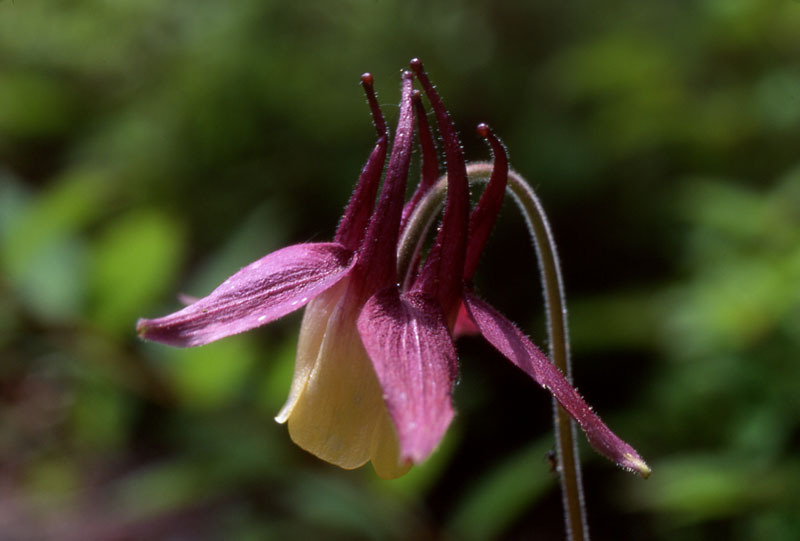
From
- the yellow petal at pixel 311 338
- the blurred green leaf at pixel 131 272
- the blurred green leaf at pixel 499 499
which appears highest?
the yellow petal at pixel 311 338

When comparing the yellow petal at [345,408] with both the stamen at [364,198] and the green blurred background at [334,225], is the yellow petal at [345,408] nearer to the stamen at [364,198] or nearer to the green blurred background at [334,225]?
the stamen at [364,198]

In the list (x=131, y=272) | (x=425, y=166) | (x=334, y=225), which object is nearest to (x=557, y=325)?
(x=425, y=166)

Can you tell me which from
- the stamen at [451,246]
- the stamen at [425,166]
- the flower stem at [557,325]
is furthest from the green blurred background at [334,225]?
the stamen at [451,246]

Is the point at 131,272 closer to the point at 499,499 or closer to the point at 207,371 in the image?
the point at 207,371

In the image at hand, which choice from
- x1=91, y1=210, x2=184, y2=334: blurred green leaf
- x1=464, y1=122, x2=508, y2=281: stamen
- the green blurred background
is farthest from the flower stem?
x1=91, y1=210, x2=184, y2=334: blurred green leaf

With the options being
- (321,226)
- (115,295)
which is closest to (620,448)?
(115,295)

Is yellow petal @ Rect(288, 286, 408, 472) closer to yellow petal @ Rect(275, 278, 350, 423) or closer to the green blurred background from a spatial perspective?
yellow petal @ Rect(275, 278, 350, 423)
